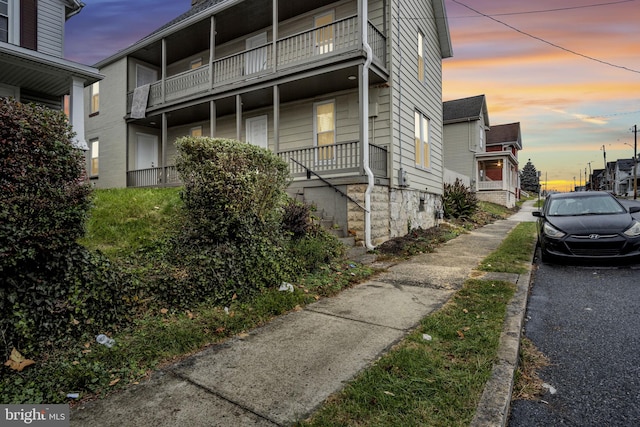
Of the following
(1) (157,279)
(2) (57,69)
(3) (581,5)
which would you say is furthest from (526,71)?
(2) (57,69)

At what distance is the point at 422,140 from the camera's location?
1262 centimetres

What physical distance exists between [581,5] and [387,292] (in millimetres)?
10926

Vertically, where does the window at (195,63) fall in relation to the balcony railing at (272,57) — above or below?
above

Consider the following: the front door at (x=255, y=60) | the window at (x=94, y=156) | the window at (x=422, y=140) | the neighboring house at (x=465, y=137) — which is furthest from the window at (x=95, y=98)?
the neighboring house at (x=465, y=137)

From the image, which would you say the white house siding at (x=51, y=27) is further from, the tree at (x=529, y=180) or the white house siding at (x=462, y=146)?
the tree at (x=529, y=180)

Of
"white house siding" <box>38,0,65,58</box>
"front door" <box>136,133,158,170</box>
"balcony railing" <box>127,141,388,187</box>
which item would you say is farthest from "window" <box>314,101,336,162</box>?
"front door" <box>136,133,158,170</box>

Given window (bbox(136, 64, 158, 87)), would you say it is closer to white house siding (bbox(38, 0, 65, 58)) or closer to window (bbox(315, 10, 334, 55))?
white house siding (bbox(38, 0, 65, 58))

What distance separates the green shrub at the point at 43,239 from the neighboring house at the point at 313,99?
6164 mm

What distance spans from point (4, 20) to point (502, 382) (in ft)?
48.8

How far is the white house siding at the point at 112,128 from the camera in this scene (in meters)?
15.9

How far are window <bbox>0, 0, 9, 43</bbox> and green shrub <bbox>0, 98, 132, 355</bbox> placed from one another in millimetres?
10555

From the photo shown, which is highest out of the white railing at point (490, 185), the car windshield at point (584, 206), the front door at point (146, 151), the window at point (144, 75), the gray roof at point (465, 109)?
the gray roof at point (465, 109)

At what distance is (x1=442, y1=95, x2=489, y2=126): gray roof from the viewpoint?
27281 mm

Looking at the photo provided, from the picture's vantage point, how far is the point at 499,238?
11.4 metres
